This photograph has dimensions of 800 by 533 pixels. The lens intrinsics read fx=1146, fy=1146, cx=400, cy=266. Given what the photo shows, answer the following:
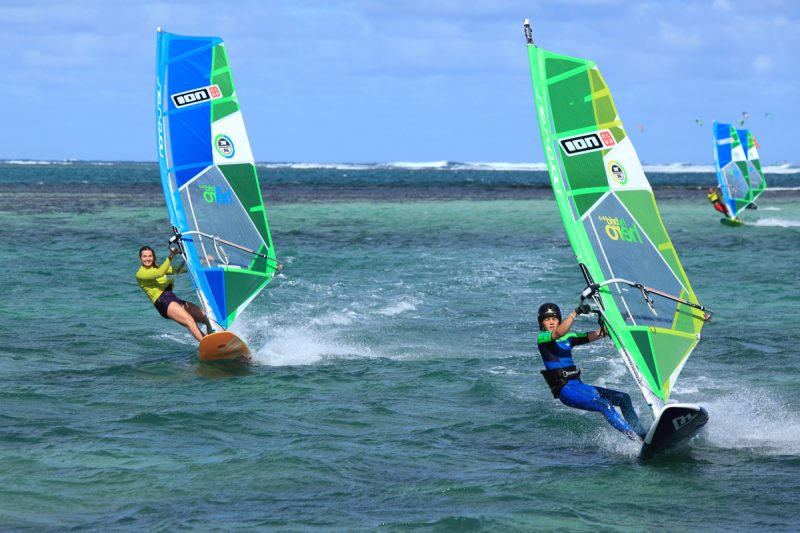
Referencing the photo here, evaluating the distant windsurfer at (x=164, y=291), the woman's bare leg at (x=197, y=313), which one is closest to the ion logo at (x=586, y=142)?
the distant windsurfer at (x=164, y=291)

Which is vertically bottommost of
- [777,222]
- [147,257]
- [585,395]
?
[777,222]

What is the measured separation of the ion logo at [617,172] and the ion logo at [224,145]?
23.6 feet

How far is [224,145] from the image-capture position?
17000 millimetres

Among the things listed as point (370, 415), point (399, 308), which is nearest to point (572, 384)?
point (370, 415)

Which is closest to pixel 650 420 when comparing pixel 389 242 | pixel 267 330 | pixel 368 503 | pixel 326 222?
pixel 368 503

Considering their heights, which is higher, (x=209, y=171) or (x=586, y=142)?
(x=586, y=142)

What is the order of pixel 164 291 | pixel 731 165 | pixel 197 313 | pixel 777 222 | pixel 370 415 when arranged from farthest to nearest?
pixel 777 222 < pixel 731 165 < pixel 197 313 < pixel 164 291 < pixel 370 415

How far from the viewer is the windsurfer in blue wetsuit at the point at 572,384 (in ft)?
36.7

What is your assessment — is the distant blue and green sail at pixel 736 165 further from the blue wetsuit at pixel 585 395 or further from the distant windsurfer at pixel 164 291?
the blue wetsuit at pixel 585 395

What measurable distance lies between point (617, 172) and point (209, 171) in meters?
7.35

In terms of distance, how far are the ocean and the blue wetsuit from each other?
0.35 metres

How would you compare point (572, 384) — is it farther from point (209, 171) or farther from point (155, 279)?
point (209, 171)

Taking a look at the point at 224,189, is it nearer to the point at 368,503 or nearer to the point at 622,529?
the point at 368,503

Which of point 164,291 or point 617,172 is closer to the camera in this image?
point 617,172
